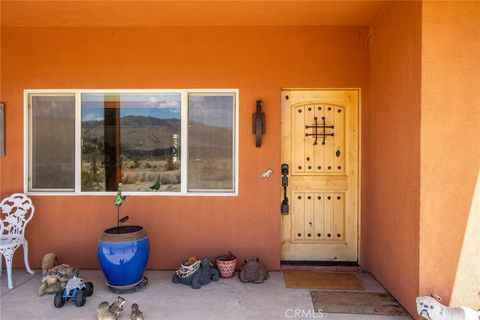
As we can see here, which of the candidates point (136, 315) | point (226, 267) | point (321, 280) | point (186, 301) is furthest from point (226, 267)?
point (136, 315)

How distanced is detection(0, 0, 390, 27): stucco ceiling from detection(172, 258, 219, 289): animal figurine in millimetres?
2730

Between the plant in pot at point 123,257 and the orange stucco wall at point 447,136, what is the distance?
102 inches

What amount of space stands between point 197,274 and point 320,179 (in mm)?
1848

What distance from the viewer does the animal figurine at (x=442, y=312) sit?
247cm

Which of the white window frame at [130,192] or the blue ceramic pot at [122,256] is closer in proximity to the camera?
the blue ceramic pot at [122,256]

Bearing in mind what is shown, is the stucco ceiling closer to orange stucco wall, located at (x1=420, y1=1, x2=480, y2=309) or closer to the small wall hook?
orange stucco wall, located at (x1=420, y1=1, x2=480, y2=309)

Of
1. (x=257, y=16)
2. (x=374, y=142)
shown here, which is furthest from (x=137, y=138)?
(x=374, y=142)

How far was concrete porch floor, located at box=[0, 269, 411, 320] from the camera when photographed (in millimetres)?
2930

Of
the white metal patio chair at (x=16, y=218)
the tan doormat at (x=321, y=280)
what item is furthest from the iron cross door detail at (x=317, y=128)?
the white metal patio chair at (x=16, y=218)

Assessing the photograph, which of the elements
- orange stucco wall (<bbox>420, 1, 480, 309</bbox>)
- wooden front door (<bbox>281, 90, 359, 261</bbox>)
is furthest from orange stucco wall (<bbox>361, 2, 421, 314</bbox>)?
wooden front door (<bbox>281, 90, 359, 261</bbox>)

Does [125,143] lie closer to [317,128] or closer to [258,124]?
[258,124]

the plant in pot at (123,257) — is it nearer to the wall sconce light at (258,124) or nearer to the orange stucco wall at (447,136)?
the wall sconce light at (258,124)

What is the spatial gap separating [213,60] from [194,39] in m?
0.35

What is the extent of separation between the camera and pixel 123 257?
327 centimetres
